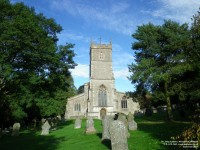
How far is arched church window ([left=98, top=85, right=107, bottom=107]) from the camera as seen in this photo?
172 ft

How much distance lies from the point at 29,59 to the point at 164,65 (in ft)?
42.1

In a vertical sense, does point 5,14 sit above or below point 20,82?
above

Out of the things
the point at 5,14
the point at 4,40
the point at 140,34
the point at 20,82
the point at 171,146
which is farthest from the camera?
the point at 140,34

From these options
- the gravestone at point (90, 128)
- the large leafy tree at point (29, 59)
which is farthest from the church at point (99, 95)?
the gravestone at point (90, 128)

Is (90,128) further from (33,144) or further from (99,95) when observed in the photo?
(99,95)

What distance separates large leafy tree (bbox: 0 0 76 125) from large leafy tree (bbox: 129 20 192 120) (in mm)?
7621

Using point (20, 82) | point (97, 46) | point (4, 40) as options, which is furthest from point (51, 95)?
point (97, 46)

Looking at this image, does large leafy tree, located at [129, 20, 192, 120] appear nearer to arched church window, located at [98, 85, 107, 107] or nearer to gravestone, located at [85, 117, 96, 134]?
gravestone, located at [85, 117, 96, 134]

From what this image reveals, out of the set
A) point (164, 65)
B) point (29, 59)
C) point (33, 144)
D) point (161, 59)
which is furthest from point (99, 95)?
point (33, 144)

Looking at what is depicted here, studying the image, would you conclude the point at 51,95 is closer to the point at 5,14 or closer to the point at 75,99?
the point at 5,14

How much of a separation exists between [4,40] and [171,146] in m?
13.4

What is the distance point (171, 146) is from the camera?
32.2ft

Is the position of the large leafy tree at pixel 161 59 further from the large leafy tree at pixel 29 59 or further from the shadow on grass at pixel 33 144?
the shadow on grass at pixel 33 144

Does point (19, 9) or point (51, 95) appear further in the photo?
point (51, 95)
